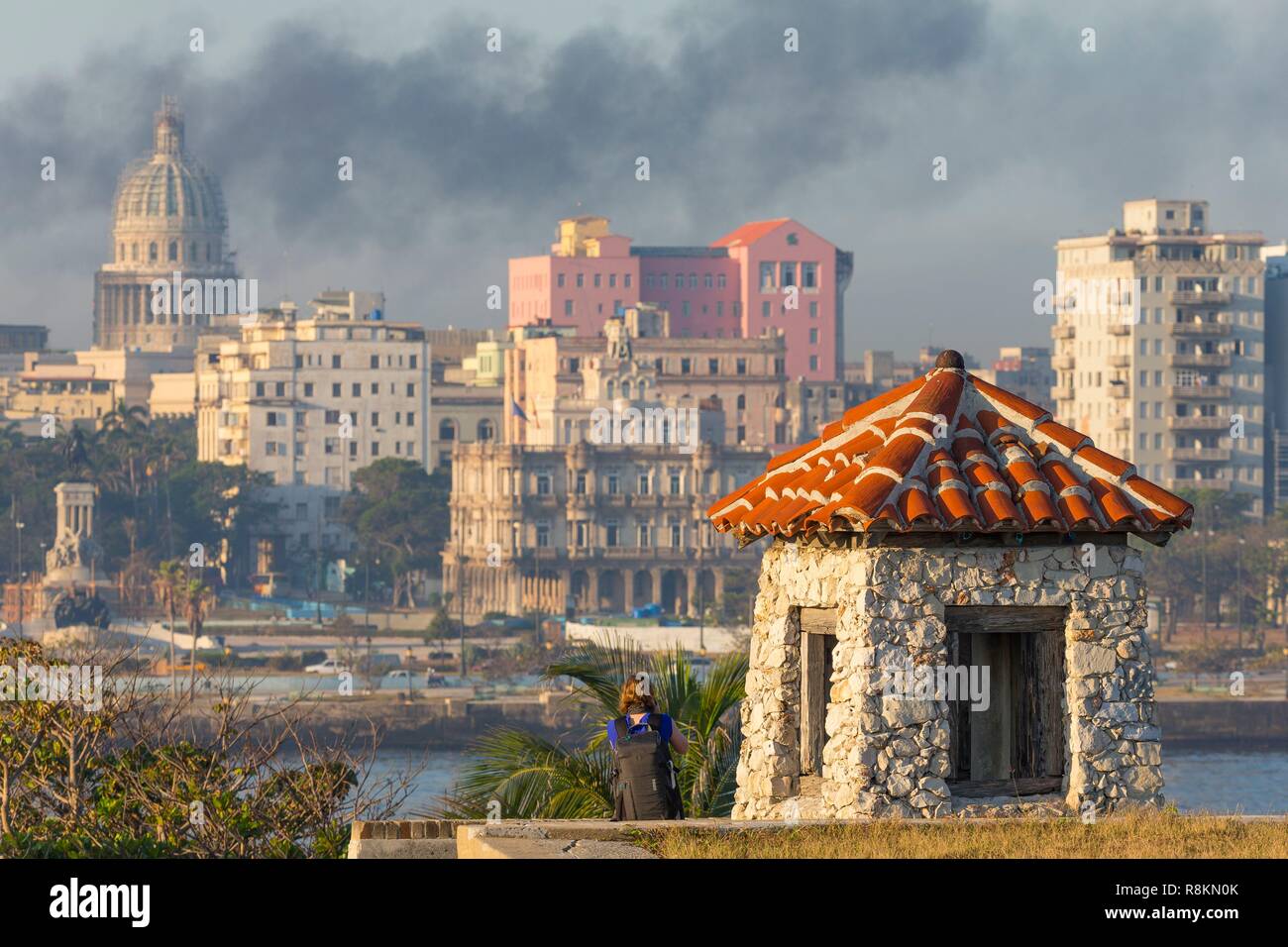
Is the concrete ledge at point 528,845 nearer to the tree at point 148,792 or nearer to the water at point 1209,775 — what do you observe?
the tree at point 148,792

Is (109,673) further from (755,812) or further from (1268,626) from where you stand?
(1268,626)

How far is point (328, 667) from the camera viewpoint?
547 feet

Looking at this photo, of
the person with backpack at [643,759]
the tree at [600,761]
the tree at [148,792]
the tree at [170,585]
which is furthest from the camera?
the tree at [170,585]

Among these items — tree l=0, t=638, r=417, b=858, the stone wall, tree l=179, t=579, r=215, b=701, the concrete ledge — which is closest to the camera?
the concrete ledge

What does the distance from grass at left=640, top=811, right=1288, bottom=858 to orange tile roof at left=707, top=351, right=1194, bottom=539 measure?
6.49 feet

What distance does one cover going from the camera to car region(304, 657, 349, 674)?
538ft

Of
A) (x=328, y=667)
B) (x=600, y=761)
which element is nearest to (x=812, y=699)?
(x=600, y=761)

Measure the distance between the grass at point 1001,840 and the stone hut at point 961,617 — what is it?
25.3 inches

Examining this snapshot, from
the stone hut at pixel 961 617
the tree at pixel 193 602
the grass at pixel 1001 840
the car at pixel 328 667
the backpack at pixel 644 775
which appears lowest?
the car at pixel 328 667

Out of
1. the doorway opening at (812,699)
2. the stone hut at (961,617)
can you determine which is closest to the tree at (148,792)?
the doorway opening at (812,699)

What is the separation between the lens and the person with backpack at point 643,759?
21.0 metres

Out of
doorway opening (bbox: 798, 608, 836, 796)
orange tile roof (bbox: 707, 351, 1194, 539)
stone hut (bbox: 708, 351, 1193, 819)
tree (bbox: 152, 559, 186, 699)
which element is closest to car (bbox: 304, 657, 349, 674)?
tree (bbox: 152, 559, 186, 699)

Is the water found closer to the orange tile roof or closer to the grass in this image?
the orange tile roof
